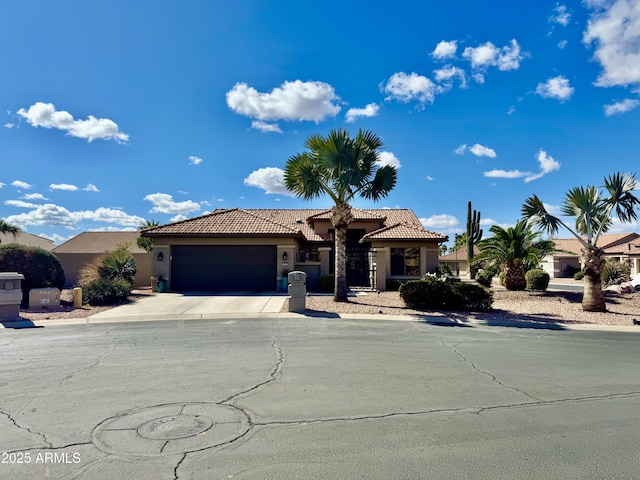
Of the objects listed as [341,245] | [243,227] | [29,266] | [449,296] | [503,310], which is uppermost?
[243,227]

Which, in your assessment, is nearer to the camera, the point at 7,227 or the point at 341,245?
the point at 341,245

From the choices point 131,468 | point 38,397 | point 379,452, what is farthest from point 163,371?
point 379,452

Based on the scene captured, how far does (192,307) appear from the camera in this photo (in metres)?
15.4

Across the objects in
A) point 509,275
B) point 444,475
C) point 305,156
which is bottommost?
point 444,475

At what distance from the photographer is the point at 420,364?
24.7 feet

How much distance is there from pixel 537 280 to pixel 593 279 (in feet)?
20.3

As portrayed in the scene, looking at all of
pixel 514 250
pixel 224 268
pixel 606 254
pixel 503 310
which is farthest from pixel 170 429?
pixel 606 254

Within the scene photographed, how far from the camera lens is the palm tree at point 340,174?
16219 millimetres

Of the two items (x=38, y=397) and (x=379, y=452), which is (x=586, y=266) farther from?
(x=38, y=397)

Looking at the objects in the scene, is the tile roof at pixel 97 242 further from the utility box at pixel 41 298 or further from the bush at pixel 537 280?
the bush at pixel 537 280

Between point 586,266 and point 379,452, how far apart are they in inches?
572

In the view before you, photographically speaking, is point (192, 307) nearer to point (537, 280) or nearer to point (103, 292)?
point (103, 292)

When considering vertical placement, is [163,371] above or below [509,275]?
below

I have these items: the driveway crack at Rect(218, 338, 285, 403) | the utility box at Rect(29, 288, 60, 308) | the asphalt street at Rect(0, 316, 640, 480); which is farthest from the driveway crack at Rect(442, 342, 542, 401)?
the utility box at Rect(29, 288, 60, 308)
